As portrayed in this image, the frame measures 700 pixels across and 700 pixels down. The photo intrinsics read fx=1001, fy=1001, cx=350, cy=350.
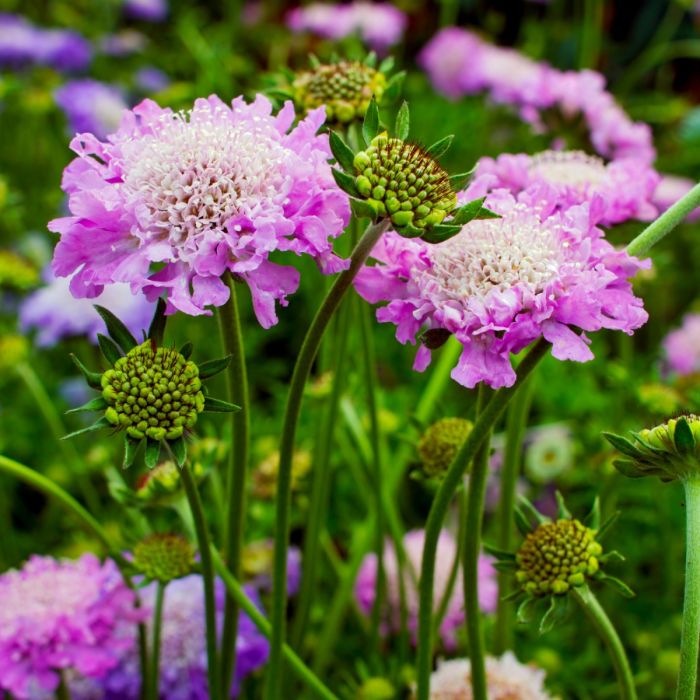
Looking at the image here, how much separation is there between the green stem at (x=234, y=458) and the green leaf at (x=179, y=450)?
2.5 inches

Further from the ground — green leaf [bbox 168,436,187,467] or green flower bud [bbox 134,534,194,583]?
green leaf [bbox 168,436,187,467]

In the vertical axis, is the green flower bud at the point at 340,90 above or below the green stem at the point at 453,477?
above

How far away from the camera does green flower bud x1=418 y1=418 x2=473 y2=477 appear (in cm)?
90

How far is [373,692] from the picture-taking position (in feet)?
3.31

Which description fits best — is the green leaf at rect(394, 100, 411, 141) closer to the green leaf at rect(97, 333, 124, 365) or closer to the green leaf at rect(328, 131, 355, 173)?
the green leaf at rect(328, 131, 355, 173)

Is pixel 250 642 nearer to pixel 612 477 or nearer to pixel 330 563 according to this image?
pixel 330 563

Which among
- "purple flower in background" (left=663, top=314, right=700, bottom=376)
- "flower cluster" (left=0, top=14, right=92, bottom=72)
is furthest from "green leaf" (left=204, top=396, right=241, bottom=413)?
"flower cluster" (left=0, top=14, right=92, bottom=72)

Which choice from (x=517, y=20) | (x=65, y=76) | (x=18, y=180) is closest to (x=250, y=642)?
(x=18, y=180)

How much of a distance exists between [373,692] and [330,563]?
27cm

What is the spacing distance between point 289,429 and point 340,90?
35cm

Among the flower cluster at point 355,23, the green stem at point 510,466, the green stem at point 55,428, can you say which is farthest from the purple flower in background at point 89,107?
the green stem at point 510,466

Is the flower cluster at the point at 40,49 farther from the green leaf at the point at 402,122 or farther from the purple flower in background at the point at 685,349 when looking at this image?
the green leaf at the point at 402,122

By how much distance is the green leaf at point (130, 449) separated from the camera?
0.63m

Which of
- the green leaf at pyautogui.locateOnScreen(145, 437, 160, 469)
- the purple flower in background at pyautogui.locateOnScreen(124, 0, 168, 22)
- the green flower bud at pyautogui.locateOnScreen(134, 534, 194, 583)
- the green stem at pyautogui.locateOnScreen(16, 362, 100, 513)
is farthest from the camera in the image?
the purple flower in background at pyautogui.locateOnScreen(124, 0, 168, 22)
